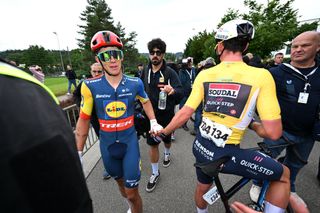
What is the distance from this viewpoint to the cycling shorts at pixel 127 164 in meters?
2.24

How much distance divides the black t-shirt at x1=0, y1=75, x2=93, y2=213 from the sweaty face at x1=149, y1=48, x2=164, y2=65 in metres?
2.96

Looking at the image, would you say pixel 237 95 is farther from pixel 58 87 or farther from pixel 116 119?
pixel 58 87

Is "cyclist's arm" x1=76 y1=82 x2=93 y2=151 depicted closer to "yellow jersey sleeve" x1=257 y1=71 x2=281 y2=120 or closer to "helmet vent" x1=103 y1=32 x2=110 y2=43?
"helmet vent" x1=103 y1=32 x2=110 y2=43

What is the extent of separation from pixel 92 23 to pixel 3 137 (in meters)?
46.5

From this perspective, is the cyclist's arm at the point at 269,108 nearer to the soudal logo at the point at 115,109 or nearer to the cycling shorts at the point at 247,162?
the cycling shorts at the point at 247,162

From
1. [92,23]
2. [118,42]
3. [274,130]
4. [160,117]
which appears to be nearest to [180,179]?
[160,117]

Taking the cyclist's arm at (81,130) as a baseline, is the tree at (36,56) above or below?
above

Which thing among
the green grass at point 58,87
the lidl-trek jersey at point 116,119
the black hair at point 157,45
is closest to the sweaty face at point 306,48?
the black hair at point 157,45

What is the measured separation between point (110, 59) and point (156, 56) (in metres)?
1.35

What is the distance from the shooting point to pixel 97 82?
7.48 ft

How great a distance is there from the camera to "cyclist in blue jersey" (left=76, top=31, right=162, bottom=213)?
2244 millimetres

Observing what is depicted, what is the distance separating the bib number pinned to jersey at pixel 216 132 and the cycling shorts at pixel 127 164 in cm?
98

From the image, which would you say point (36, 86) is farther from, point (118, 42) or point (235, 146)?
point (118, 42)

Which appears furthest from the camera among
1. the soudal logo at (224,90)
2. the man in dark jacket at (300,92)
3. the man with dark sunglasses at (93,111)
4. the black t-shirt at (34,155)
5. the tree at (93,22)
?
the tree at (93,22)
